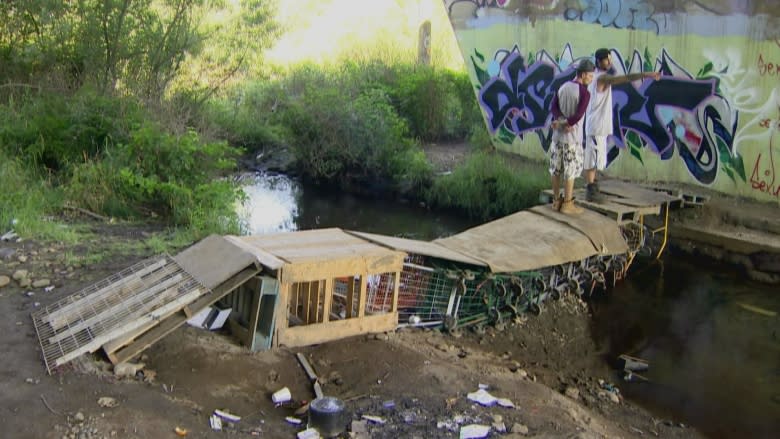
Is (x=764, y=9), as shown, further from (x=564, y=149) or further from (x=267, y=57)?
(x=267, y=57)

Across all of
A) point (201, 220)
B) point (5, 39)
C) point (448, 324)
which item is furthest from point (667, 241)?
point (5, 39)

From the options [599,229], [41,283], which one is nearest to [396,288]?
[599,229]

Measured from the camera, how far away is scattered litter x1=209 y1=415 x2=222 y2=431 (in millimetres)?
5047

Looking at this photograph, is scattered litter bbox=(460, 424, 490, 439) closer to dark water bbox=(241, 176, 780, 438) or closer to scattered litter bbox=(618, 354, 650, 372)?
dark water bbox=(241, 176, 780, 438)

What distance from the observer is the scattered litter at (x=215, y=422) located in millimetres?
5047

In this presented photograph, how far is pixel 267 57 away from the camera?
795 inches

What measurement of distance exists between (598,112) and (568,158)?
2.45ft

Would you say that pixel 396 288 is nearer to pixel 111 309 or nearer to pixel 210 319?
pixel 210 319

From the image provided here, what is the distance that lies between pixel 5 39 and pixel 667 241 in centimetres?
1120

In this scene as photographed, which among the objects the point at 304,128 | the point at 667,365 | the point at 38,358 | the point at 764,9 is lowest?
the point at 667,365

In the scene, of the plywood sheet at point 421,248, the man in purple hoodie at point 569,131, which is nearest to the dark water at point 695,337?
the man in purple hoodie at point 569,131

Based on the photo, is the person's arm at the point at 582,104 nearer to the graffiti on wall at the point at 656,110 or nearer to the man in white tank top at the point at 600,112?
the man in white tank top at the point at 600,112

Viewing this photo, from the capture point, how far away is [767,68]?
10.9 metres

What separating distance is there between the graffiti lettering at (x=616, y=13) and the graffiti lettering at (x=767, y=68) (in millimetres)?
1797
